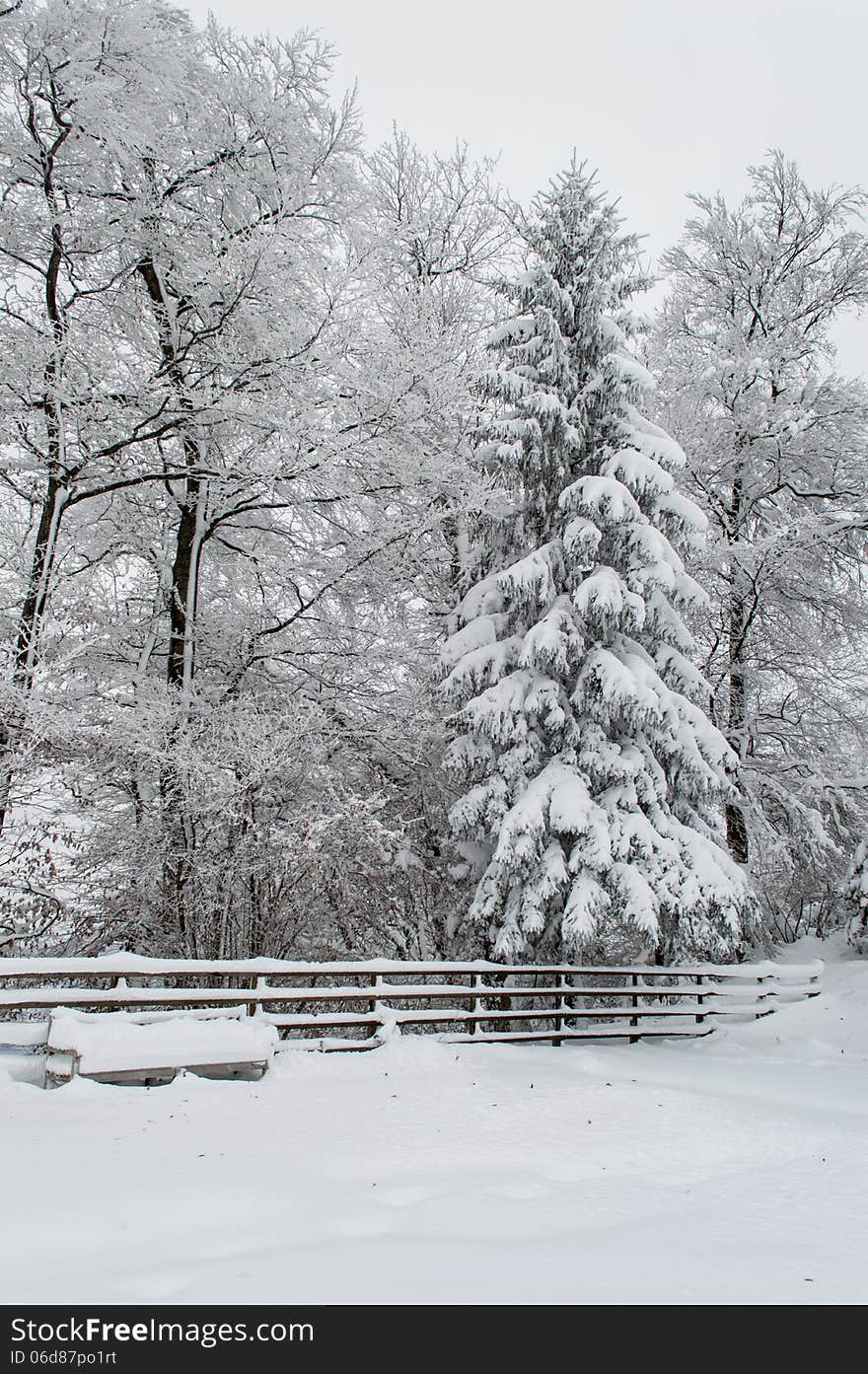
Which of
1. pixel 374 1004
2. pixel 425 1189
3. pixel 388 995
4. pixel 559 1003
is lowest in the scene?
pixel 425 1189

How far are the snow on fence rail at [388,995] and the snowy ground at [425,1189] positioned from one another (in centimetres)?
52

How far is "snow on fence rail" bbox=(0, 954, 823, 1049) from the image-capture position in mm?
7820

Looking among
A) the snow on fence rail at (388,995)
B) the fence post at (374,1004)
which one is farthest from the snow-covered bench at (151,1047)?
the fence post at (374,1004)

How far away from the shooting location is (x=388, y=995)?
9508 millimetres

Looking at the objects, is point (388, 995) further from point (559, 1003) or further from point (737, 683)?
point (737, 683)

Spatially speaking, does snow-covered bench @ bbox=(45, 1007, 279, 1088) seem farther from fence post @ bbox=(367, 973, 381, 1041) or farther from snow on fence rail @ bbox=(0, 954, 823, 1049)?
fence post @ bbox=(367, 973, 381, 1041)

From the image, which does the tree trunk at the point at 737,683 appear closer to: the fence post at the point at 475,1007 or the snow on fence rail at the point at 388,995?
the snow on fence rail at the point at 388,995

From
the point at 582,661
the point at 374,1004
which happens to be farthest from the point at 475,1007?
the point at 582,661

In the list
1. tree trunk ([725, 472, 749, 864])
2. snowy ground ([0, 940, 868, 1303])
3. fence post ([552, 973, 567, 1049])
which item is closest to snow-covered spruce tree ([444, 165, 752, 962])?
fence post ([552, 973, 567, 1049])

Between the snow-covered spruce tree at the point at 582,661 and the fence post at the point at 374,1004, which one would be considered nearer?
the fence post at the point at 374,1004

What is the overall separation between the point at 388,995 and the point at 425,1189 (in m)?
4.00

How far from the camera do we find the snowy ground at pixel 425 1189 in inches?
158

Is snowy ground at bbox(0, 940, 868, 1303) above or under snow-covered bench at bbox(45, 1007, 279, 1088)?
under

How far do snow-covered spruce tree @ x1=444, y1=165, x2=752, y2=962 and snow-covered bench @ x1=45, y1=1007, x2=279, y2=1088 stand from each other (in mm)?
4220
